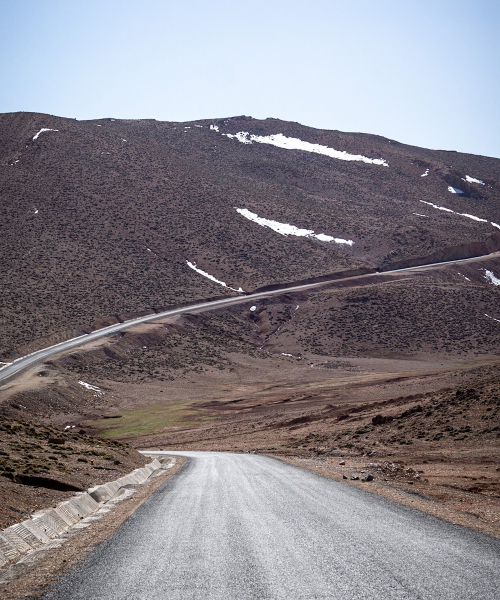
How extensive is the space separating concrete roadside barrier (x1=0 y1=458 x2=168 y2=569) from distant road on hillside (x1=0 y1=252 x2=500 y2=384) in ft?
140

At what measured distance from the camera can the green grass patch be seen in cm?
4297

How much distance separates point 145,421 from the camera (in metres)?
46.9

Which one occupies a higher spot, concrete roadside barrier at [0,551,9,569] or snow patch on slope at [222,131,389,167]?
snow patch on slope at [222,131,389,167]

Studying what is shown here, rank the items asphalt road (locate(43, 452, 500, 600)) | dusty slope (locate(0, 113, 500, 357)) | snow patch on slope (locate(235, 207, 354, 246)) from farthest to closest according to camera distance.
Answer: snow patch on slope (locate(235, 207, 354, 246)) → dusty slope (locate(0, 113, 500, 357)) → asphalt road (locate(43, 452, 500, 600))

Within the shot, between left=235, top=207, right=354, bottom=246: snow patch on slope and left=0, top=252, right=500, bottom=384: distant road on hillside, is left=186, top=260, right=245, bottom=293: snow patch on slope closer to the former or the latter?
left=0, top=252, right=500, bottom=384: distant road on hillside

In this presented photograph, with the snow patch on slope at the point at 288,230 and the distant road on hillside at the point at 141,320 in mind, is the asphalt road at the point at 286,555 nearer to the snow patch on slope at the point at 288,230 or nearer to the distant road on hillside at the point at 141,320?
the distant road on hillside at the point at 141,320

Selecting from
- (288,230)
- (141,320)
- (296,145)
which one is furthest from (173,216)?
(296,145)

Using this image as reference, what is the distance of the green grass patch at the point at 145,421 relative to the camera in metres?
43.0

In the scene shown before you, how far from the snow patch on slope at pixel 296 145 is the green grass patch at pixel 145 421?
418ft

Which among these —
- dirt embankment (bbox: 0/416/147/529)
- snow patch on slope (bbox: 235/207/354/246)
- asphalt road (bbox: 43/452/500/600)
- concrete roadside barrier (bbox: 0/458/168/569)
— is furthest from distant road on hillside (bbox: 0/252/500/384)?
asphalt road (bbox: 43/452/500/600)

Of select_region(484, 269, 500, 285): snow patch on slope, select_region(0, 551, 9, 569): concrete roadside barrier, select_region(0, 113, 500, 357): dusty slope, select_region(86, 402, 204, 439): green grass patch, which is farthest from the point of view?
select_region(484, 269, 500, 285): snow patch on slope

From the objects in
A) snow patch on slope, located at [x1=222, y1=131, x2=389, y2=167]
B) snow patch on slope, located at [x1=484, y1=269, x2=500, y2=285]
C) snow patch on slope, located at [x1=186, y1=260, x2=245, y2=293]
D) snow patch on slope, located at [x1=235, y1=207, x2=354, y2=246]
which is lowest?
snow patch on slope, located at [x1=484, y1=269, x2=500, y2=285]

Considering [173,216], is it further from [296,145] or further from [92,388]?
[296,145]

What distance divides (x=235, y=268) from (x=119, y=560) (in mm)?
90854
